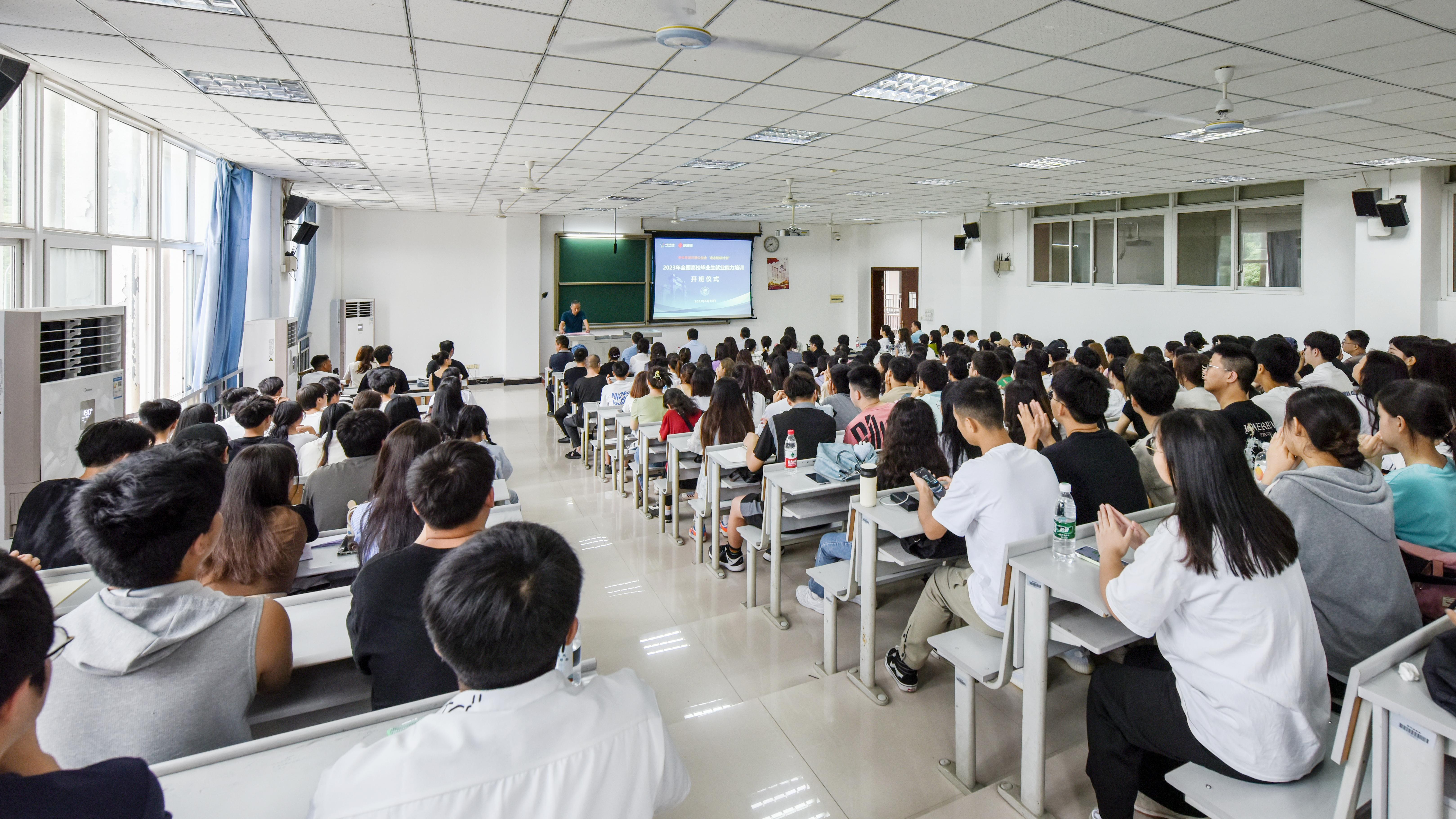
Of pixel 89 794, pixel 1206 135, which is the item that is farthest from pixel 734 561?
pixel 1206 135

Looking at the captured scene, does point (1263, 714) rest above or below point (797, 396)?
below

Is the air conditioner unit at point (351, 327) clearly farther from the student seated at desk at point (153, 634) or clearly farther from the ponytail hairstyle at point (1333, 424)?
the ponytail hairstyle at point (1333, 424)

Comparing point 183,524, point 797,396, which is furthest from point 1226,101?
point 183,524

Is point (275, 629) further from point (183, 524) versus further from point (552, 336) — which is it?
point (552, 336)

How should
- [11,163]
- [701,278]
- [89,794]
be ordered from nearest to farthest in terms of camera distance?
[89,794], [11,163], [701,278]

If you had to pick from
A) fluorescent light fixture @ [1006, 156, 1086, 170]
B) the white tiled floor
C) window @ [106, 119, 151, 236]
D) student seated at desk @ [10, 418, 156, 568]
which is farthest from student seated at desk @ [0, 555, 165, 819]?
fluorescent light fixture @ [1006, 156, 1086, 170]

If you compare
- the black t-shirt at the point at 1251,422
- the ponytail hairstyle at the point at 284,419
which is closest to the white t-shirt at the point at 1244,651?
the black t-shirt at the point at 1251,422

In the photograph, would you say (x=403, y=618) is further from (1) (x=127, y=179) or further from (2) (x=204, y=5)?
(1) (x=127, y=179)

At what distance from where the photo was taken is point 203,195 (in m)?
7.15

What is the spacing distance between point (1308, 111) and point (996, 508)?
3779mm

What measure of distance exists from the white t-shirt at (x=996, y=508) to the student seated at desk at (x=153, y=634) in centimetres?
218

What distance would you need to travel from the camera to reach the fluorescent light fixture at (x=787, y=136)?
19.6 feet

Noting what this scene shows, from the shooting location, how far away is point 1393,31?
3582mm

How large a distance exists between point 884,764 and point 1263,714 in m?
1.29
